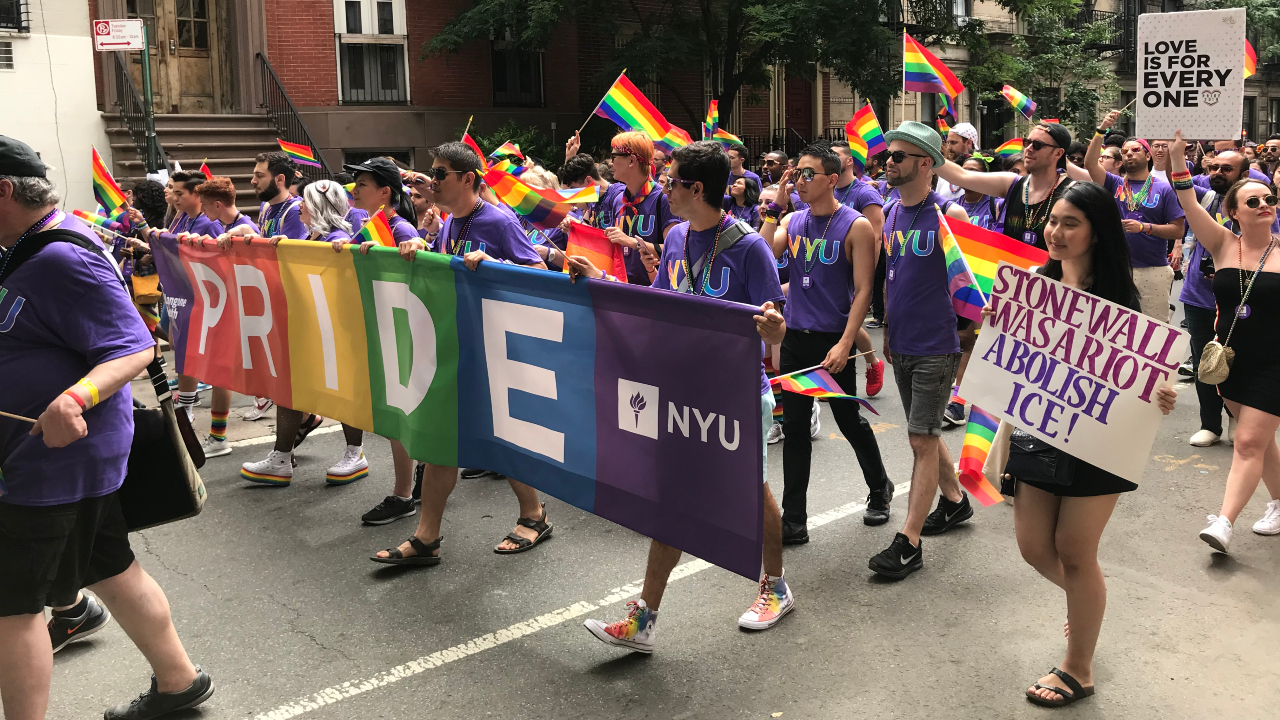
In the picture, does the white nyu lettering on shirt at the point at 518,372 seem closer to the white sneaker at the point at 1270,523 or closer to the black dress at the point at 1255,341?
the black dress at the point at 1255,341

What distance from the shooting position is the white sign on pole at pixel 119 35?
12.7 metres

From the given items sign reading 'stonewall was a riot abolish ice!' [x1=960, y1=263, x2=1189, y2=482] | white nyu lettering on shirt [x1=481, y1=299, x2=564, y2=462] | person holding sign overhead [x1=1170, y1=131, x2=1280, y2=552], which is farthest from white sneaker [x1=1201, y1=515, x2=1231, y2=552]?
white nyu lettering on shirt [x1=481, y1=299, x2=564, y2=462]

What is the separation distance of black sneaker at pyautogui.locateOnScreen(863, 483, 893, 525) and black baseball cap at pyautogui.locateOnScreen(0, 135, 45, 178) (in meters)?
4.27

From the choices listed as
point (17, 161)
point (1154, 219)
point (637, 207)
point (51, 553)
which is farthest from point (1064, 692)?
point (1154, 219)

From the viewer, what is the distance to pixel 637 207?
24.5 feet

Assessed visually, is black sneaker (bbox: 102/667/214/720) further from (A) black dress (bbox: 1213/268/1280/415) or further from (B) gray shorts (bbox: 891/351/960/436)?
(A) black dress (bbox: 1213/268/1280/415)

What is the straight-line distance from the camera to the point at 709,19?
21375 millimetres

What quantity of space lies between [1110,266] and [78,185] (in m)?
16.6

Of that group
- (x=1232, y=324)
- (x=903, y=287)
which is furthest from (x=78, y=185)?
(x=1232, y=324)

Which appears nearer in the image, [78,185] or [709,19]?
[78,185]

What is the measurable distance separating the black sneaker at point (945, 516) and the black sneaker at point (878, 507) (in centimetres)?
23

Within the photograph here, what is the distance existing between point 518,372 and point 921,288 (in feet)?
6.97

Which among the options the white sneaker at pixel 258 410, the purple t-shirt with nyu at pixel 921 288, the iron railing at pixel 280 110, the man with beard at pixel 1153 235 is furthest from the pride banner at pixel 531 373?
the iron railing at pixel 280 110

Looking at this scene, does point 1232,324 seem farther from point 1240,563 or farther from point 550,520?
point 550,520
